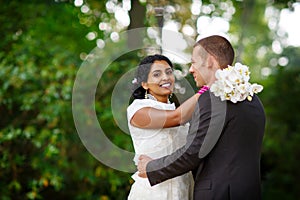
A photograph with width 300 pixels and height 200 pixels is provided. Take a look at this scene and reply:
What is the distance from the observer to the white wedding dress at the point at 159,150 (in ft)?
9.90

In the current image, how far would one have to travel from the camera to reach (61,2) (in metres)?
6.84

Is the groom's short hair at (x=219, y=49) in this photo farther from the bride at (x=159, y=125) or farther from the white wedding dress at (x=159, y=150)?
the white wedding dress at (x=159, y=150)

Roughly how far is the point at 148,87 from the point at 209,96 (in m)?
0.57

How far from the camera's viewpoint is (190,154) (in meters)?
2.72

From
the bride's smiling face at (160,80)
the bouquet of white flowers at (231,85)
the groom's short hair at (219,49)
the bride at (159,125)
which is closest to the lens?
the bouquet of white flowers at (231,85)

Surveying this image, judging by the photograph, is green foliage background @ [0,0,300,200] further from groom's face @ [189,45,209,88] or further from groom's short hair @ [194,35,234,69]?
groom's short hair @ [194,35,234,69]

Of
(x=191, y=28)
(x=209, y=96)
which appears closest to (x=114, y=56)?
(x=191, y=28)

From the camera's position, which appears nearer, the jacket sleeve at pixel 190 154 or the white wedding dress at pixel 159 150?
the jacket sleeve at pixel 190 154

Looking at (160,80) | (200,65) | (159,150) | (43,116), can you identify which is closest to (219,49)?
(200,65)

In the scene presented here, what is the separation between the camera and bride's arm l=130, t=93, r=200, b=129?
115 inches

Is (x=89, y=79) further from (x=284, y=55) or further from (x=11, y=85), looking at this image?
(x=284, y=55)

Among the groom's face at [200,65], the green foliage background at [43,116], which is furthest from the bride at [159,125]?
A: the green foliage background at [43,116]

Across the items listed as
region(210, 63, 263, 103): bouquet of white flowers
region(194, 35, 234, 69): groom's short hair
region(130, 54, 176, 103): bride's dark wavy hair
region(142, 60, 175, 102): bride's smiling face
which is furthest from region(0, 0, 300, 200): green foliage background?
region(210, 63, 263, 103): bouquet of white flowers

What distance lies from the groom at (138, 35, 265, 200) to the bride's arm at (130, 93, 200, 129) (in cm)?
17
